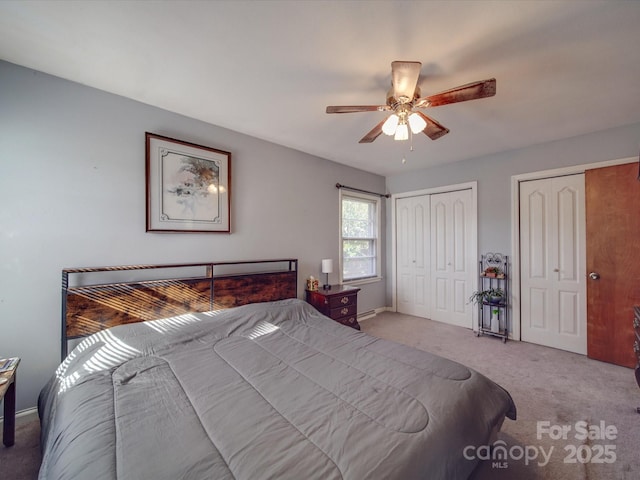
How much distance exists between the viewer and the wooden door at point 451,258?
3951 millimetres

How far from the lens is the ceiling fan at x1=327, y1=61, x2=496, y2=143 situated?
1.54 metres

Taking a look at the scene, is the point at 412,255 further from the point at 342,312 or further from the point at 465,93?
the point at 465,93

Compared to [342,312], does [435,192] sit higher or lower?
higher

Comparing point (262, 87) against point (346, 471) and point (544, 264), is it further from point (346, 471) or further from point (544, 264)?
point (544, 264)

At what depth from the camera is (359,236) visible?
176 inches

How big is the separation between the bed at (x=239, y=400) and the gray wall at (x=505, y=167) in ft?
9.09

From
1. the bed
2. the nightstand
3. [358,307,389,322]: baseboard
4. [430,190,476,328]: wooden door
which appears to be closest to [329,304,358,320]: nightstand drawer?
the nightstand

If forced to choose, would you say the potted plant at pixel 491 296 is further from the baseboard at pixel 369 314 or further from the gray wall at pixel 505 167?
the baseboard at pixel 369 314

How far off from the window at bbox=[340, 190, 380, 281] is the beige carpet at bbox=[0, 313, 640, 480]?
125cm

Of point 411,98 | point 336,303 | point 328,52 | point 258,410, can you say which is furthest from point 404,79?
point 336,303

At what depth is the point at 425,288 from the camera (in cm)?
443

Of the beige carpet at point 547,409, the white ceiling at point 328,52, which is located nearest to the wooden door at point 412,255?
the beige carpet at point 547,409

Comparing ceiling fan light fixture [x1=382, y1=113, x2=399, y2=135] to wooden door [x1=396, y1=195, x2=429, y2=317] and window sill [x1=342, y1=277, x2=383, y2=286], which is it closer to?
window sill [x1=342, y1=277, x2=383, y2=286]

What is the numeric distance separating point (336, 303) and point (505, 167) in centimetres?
292
